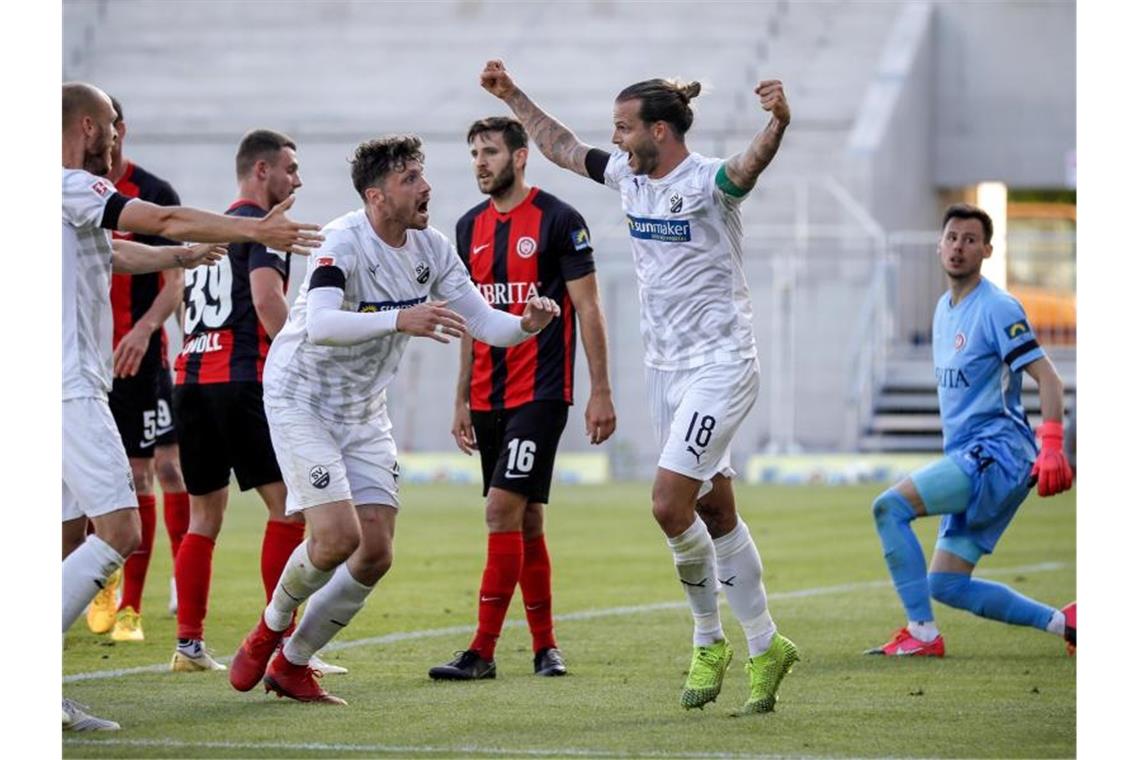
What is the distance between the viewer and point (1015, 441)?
9.31 metres

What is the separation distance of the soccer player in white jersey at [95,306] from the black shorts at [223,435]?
178cm

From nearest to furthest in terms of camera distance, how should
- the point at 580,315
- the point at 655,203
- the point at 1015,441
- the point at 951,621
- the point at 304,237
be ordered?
the point at 304,237
the point at 655,203
the point at 580,315
the point at 1015,441
the point at 951,621

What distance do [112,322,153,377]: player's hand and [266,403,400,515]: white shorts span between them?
1.64 m

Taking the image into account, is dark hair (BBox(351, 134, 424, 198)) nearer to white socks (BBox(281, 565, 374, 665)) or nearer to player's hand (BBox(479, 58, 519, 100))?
player's hand (BBox(479, 58, 519, 100))

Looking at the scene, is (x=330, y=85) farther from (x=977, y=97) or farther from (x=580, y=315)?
(x=580, y=315)

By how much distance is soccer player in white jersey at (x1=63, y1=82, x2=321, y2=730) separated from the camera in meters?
6.40

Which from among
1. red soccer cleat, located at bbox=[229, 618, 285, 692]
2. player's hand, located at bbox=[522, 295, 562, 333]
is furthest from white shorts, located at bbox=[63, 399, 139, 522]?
player's hand, located at bbox=[522, 295, 562, 333]

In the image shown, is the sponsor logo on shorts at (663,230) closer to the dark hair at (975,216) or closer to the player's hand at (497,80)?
the player's hand at (497,80)

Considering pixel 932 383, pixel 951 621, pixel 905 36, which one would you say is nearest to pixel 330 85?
pixel 905 36

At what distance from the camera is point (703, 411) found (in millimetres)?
7344

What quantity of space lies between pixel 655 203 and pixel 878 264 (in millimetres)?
18754

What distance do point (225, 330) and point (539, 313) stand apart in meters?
2.08

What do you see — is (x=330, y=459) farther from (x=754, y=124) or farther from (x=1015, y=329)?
(x=754, y=124)

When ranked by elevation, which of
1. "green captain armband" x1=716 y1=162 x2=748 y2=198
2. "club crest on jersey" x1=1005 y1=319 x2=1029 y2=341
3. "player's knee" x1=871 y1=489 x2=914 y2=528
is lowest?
"player's knee" x1=871 y1=489 x2=914 y2=528
